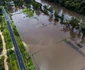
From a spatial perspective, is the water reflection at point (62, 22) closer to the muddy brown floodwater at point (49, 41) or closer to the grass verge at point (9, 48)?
the muddy brown floodwater at point (49, 41)

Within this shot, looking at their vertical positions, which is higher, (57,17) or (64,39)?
(57,17)

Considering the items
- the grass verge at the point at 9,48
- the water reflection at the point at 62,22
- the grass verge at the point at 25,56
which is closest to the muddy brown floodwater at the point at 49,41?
the water reflection at the point at 62,22

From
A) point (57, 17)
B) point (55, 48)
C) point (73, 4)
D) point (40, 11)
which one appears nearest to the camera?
Result: point (55, 48)

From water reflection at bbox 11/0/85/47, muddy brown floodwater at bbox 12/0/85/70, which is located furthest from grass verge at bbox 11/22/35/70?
water reflection at bbox 11/0/85/47

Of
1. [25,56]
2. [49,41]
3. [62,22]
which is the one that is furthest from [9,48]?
[62,22]

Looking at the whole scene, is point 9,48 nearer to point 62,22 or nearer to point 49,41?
point 49,41

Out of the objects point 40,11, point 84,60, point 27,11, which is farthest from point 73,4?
point 84,60

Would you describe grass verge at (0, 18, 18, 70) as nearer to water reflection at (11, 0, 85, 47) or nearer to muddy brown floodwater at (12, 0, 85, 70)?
muddy brown floodwater at (12, 0, 85, 70)

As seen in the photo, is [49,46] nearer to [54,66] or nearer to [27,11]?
[54,66]
